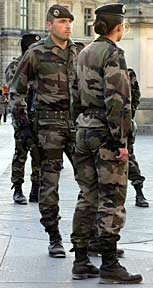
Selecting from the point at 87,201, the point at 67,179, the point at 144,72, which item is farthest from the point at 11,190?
the point at 144,72

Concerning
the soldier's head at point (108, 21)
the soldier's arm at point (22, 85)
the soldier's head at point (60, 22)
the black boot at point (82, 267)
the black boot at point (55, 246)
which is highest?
the soldier's head at point (108, 21)

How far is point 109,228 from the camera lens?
6.64 metres

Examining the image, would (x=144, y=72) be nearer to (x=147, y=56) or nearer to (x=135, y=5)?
(x=147, y=56)

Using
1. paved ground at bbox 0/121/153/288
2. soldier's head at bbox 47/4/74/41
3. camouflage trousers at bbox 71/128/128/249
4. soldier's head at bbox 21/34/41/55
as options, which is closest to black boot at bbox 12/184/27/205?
paved ground at bbox 0/121/153/288

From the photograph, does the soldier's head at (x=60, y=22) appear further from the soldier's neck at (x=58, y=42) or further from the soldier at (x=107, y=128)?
the soldier at (x=107, y=128)

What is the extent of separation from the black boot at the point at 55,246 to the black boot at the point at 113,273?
928 mm

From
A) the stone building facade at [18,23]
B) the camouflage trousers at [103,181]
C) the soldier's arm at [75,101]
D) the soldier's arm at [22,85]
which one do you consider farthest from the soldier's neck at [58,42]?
the stone building facade at [18,23]

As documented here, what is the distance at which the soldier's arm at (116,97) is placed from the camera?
256 inches

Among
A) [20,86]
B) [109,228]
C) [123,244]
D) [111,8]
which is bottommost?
[123,244]

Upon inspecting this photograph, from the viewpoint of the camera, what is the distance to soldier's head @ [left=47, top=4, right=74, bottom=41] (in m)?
7.77

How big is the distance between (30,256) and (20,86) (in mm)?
1495

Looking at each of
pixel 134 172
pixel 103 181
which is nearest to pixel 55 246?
pixel 103 181

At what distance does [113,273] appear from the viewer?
21.9ft

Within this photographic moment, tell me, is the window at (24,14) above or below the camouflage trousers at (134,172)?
below
